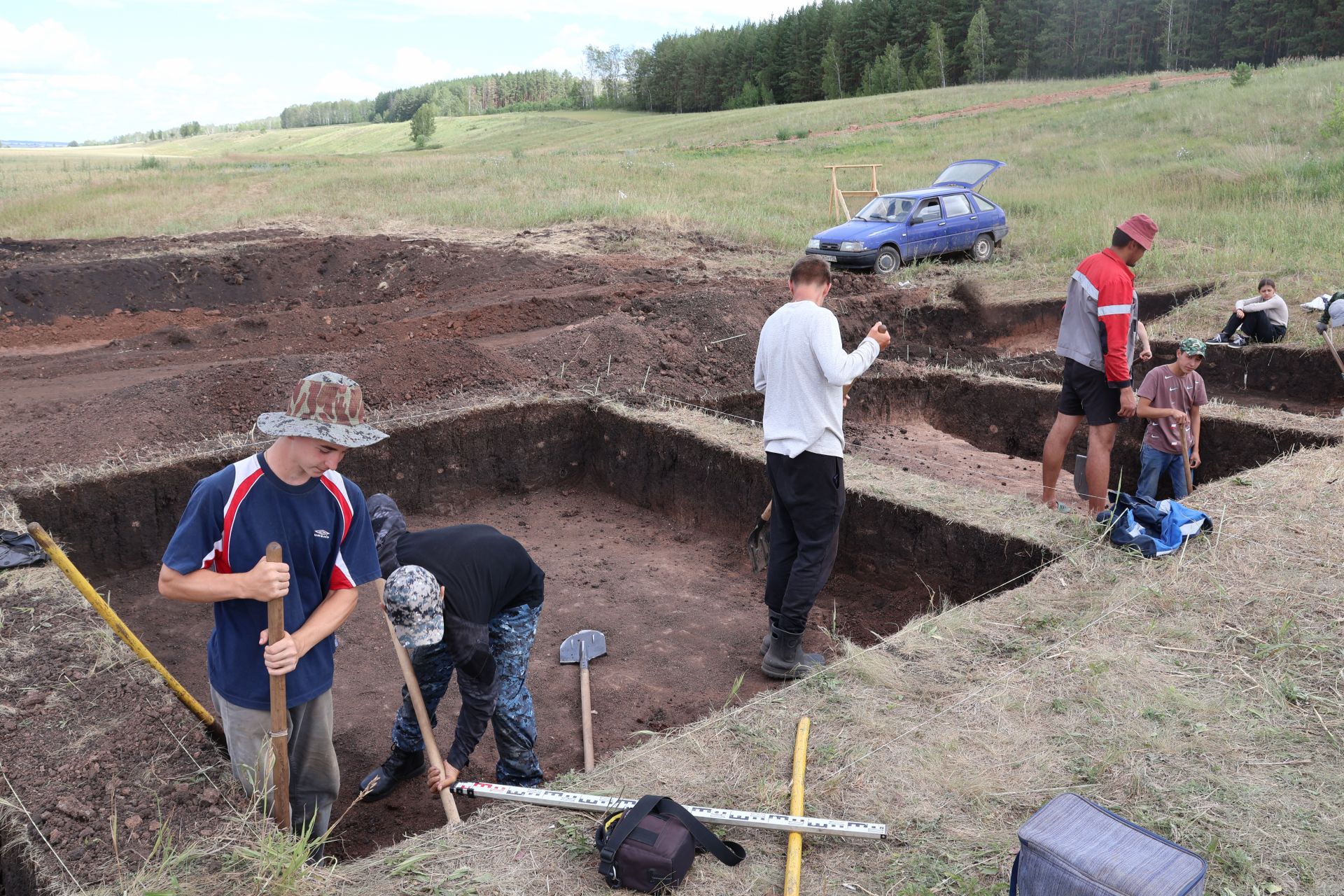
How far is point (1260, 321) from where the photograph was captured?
33.1 ft

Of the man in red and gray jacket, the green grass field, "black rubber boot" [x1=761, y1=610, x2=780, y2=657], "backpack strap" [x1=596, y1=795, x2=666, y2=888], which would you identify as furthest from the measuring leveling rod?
the green grass field

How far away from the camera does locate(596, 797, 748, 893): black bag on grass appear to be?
2.67 m

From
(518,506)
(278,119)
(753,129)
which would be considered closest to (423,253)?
(518,506)

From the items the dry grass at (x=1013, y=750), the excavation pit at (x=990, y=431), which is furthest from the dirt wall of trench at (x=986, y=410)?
the dry grass at (x=1013, y=750)

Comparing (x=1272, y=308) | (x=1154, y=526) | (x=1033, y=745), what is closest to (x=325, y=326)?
(x=1154, y=526)

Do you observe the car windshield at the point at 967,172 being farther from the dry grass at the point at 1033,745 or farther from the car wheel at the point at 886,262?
the dry grass at the point at 1033,745

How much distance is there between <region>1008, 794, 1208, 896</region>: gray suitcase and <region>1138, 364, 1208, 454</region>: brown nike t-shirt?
493 cm

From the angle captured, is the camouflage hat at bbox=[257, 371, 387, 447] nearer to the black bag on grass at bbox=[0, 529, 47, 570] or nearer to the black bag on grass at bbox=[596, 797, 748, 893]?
the black bag on grass at bbox=[596, 797, 748, 893]

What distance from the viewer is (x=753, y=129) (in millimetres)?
46688

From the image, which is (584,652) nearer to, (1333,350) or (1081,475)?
(1081,475)

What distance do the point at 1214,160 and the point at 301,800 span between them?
81.0ft

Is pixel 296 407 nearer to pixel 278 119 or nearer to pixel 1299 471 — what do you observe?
pixel 1299 471

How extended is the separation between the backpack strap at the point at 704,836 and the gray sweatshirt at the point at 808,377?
2140 mm

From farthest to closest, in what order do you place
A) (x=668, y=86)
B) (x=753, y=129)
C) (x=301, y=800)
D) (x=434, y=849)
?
(x=668, y=86) → (x=753, y=129) → (x=301, y=800) → (x=434, y=849)
